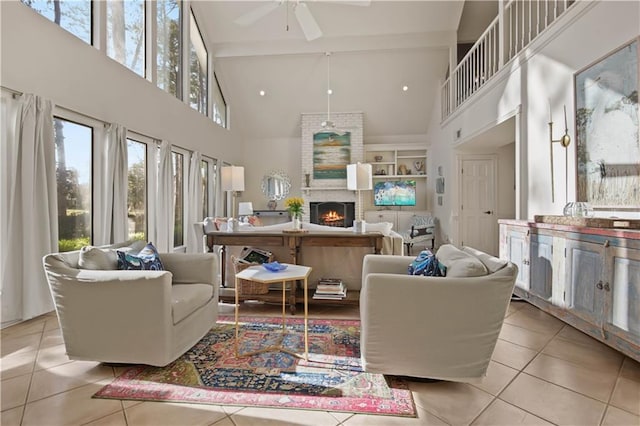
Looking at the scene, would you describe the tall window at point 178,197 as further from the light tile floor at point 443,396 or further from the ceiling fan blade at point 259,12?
the light tile floor at point 443,396

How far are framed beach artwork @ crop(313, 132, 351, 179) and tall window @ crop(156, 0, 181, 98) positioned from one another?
Result: 3553 mm

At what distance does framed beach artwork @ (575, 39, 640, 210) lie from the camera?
2.34 meters

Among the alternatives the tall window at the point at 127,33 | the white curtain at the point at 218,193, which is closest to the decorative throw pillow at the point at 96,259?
the tall window at the point at 127,33

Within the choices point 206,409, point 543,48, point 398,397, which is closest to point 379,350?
point 398,397

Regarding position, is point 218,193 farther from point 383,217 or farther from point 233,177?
point 383,217

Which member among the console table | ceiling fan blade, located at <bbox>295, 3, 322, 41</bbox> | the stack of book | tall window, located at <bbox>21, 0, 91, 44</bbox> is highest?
ceiling fan blade, located at <bbox>295, 3, 322, 41</bbox>

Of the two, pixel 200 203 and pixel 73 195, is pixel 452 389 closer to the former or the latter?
pixel 73 195

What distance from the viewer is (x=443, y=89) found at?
23.6 feet

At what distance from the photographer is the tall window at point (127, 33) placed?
4.10 m

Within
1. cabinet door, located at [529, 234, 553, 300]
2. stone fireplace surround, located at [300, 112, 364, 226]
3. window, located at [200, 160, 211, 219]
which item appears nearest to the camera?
cabinet door, located at [529, 234, 553, 300]

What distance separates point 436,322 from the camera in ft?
6.11

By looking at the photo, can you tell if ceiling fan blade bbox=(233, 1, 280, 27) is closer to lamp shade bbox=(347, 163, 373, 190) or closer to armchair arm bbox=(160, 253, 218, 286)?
lamp shade bbox=(347, 163, 373, 190)

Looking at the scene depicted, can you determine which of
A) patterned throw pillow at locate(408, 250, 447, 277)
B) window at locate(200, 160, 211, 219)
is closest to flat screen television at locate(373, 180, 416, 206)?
window at locate(200, 160, 211, 219)

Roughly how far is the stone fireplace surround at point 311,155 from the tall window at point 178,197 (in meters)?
3.13
